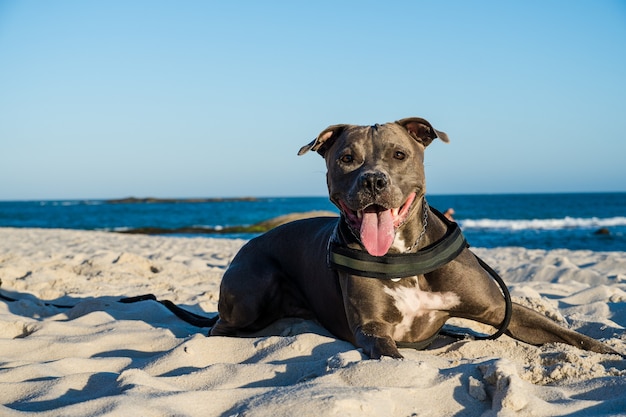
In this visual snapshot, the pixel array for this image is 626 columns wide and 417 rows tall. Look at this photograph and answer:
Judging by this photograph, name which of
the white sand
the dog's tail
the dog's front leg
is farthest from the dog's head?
the dog's tail

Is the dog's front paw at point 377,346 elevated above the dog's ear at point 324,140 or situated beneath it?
situated beneath

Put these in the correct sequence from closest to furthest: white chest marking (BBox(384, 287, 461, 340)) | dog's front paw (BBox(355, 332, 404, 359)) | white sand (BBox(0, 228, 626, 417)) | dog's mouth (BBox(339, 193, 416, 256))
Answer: white sand (BBox(0, 228, 626, 417)) → dog's front paw (BBox(355, 332, 404, 359)) → dog's mouth (BBox(339, 193, 416, 256)) → white chest marking (BBox(384, 287, 461, 340))

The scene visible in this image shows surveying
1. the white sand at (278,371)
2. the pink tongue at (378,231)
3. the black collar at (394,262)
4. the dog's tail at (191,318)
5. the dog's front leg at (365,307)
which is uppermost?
the pink tongue at (378,231)

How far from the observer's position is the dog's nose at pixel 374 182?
3.46 metres

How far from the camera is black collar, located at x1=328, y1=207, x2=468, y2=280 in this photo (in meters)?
3.66

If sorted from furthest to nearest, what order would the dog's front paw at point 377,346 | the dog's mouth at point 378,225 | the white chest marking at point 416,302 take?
the white chest marking at point 416,302
the dog's mouth at point 378,225
the dog's front paw at point 377,346

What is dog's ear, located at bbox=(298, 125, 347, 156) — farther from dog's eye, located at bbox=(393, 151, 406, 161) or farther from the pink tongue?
the pink tongue

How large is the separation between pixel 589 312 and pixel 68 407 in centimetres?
423

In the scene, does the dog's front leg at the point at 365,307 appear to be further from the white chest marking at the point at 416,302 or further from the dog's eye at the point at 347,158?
the dog's eye at the point at 347,158

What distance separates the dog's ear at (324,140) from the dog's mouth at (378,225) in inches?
21.8

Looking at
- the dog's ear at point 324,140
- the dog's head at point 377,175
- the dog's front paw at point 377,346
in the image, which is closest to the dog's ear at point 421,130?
the dog's head at point 377,175

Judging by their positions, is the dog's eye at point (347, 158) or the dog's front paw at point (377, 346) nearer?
the dog's front paw at point (377, 346)

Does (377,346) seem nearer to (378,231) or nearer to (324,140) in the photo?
(378,231)

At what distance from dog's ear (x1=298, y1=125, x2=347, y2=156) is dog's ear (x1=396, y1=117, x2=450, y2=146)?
404mm
